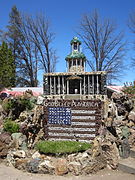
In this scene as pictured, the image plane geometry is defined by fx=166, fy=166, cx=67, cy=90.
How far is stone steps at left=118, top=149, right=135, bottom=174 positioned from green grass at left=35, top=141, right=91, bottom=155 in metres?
1.34

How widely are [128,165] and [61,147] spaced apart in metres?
2.51

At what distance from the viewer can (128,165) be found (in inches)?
229

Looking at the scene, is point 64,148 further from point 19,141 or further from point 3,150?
point 3,150

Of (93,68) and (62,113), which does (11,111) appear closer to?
(62,113)

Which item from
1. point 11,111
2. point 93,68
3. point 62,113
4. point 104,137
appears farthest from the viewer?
point 93,68

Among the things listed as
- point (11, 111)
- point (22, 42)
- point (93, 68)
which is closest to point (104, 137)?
point (11, 111)

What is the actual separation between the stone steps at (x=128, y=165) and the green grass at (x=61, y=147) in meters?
1.34

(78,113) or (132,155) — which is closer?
(132,155)

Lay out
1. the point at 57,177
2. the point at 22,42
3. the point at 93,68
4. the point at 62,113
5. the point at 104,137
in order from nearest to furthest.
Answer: the point at 57,177 → the point at 104,137 → the point at 62,113 → the point at 93,68 → the point at 22,42

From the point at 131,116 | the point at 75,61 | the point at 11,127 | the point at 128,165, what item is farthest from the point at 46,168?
the point at 75,61

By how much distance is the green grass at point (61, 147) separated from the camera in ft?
21.1

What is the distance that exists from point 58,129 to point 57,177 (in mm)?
2236

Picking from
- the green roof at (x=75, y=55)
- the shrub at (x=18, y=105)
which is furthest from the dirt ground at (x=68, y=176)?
the green roof at (x=75, y=55)

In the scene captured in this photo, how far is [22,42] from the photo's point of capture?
30.3 metres
